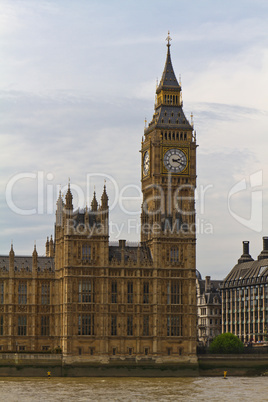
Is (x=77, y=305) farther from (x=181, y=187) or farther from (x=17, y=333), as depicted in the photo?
(x=181, y=187)

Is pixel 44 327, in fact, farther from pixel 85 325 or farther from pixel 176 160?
pixel 176 160

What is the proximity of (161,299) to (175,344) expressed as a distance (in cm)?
768

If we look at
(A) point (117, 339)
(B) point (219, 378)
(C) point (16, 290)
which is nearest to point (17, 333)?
(C) point (16, 290)

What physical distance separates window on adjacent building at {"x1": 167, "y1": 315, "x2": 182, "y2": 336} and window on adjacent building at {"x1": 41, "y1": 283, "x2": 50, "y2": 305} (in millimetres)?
20858

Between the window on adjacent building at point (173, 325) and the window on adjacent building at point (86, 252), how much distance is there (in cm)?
1661

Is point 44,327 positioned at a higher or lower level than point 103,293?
lower

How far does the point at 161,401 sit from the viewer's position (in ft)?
362

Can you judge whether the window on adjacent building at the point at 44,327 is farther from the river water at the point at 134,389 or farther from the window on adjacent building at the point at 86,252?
the river water at the point at 134,389


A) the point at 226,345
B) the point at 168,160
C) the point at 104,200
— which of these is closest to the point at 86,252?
the point at 104,200

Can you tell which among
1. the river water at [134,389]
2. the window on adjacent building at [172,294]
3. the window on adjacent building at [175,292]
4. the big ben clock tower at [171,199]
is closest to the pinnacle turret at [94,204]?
the big ben clock tower at [171,199]

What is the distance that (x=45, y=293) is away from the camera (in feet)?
518

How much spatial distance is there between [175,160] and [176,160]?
18 cm

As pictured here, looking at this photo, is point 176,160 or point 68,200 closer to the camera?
point 68,200

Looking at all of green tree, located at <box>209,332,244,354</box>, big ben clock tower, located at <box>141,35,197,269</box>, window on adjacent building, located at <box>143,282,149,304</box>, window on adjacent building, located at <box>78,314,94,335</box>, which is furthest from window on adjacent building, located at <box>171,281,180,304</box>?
green tree, located at <box>209,332,244,354</box>
